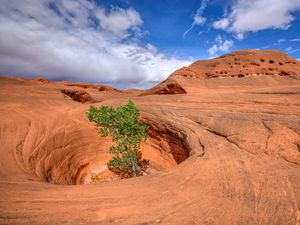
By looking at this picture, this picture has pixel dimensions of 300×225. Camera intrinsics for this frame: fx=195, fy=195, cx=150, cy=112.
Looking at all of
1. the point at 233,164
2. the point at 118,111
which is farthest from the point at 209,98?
the point at 233,164

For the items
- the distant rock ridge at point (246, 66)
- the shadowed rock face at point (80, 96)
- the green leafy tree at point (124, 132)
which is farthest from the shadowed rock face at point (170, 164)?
the distant rock ridge at point (246, 66)

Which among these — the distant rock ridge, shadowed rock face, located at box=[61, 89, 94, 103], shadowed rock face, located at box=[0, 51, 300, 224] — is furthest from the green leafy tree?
the distant rock ridge

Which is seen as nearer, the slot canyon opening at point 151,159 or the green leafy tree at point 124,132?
the green leafy tree at point 124,132

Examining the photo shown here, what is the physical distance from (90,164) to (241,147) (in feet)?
31.4

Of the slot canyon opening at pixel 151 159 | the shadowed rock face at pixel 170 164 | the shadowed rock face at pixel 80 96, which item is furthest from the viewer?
the shadowed rock face at pixel 80 96

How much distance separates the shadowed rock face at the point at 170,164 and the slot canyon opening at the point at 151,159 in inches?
2.6

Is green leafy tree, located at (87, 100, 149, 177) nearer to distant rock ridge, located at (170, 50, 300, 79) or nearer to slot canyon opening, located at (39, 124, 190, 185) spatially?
slot canyon opening, located at (39, 124, 190, 185)

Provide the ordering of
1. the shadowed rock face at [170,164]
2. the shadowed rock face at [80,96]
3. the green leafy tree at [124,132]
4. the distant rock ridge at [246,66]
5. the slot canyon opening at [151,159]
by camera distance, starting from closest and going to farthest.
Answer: the shadowed rock face at [170,164] < the green leafy tree at [124,132] < the slot canyon opening at [151,159] < the shadowed rock face at [80,96] < the distant rock ridge at [246,66]

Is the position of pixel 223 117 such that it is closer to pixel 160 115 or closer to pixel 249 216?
pixel 160 115

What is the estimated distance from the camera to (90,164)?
511 inches

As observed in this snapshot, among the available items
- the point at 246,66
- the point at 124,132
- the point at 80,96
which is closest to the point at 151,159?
the point at 124,132

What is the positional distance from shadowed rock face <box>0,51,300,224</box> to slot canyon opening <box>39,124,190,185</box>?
7 cm

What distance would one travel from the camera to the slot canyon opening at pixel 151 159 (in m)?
10.9

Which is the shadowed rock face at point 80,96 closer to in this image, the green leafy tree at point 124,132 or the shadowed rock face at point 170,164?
the shadowed rock face at point 170,164
